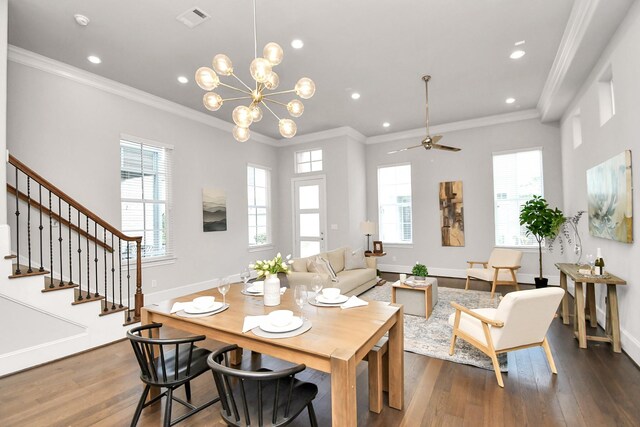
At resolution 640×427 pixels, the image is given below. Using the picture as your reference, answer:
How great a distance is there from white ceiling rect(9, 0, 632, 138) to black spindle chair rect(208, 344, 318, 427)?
3.04 metres

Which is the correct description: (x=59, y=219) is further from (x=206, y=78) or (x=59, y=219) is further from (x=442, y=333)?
(x=442, y=333)

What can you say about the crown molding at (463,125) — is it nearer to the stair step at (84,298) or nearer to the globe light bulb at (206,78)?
the globe light bulb at (206,78)

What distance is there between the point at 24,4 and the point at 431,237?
6938 mm

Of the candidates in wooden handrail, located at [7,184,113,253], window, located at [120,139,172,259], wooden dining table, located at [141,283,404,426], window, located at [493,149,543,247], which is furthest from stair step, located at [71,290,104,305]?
window, located at [493,149,543,247]

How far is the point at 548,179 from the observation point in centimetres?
566

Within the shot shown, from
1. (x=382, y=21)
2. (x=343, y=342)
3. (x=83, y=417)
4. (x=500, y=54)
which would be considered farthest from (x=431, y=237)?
(x=83, y=417)

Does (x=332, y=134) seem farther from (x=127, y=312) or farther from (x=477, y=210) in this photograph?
(x=127, y=312)

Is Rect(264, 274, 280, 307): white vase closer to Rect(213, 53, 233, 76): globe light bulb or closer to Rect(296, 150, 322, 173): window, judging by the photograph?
Rect(213, 53, 233, 76): globe light bulb

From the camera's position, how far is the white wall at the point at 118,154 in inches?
143

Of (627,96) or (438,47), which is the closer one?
(627,96)

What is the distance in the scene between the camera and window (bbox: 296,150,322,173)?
7.07 metres

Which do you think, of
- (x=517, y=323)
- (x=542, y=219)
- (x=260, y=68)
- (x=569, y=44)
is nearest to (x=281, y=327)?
(x=260, y=68)

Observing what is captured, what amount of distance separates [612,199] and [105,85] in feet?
20.8

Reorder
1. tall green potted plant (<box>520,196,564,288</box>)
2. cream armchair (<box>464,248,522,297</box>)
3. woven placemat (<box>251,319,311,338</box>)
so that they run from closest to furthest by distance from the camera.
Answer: woven placemat (<box>251,319,311,338</box>) → cream armchair (<box>464,248,522,297</box>) → tall green potted plant (<box>520,196,564,288</box>)
